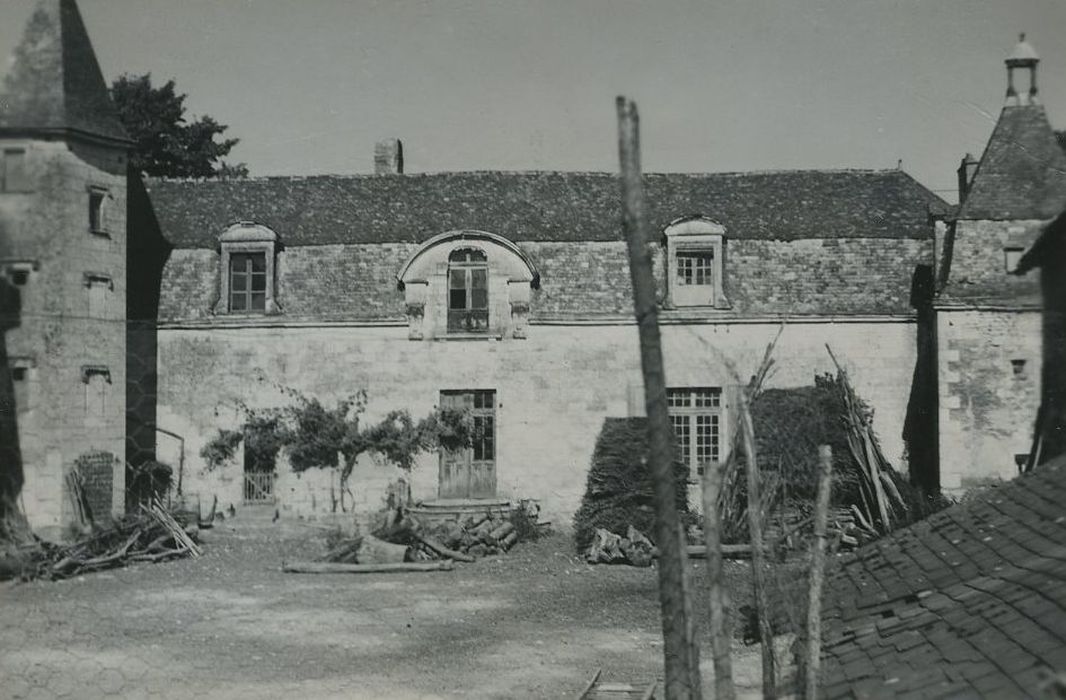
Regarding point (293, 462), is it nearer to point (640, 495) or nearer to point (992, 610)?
point (640, 495)

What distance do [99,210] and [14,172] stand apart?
155 cm

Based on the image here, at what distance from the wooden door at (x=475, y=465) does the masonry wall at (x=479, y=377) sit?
0.22 metres

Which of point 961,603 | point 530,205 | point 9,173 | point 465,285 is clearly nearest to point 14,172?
point 9,173

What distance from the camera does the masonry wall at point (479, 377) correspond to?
20656 millimetres

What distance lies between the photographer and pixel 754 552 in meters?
6.11

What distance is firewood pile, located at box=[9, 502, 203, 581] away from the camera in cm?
1548

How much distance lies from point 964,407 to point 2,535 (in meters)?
16.7

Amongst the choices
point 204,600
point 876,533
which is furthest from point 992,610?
point 876,533

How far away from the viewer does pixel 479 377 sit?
68.8 ft

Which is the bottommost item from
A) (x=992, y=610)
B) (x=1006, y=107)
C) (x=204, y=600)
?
(x=204, y=600)

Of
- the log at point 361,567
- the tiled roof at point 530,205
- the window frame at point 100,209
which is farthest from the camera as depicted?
the tiled roof at point 530,205

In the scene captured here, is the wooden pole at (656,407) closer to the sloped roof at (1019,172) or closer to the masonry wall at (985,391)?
the masonry wall at (985,391)

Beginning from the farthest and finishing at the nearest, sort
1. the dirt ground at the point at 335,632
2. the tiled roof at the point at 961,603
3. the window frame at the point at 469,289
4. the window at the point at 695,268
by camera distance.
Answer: the window at the point at 695,268 < the window frame at the point at 469,289 < the dirt ground at the point at 335,632 < the tiled roof at the point at 961,603

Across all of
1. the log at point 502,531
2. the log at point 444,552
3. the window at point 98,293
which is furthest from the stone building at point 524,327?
the log at point 444,552
